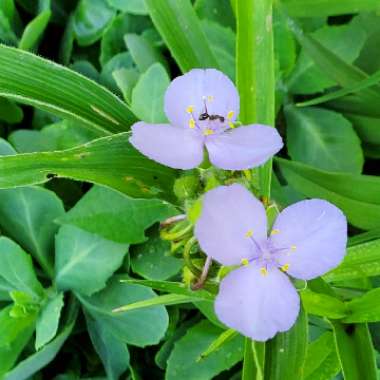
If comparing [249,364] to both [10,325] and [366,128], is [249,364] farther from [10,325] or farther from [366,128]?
[366,128]

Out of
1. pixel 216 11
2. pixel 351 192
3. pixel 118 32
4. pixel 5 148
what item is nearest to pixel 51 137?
pixel 5 148

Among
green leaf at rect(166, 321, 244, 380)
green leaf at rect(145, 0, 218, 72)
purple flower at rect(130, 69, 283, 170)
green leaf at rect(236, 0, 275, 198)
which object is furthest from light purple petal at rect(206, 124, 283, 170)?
green leaf at rect(166, 321, 244, 380)

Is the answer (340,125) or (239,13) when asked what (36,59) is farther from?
(340,125)

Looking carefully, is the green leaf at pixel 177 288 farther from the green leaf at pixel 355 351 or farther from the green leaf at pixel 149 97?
Answer: the green leaf at pixel 149 97

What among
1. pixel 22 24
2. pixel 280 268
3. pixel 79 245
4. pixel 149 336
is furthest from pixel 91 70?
pixel 280 268

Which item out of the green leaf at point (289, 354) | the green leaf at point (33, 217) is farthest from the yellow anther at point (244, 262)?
the green leaf at point (33, 217)
